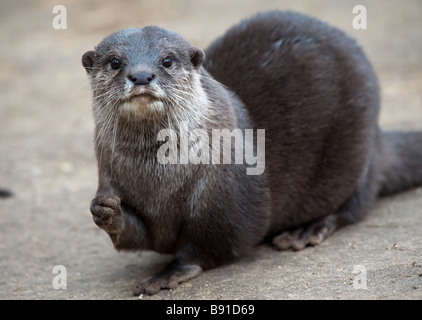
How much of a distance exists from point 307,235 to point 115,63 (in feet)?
4.59

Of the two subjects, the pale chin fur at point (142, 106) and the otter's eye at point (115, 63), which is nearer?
the pale chin fur at point (142, 106)

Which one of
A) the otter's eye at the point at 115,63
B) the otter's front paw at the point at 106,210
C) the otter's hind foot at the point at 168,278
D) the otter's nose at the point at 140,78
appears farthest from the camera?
the otter's hind foot at the point at 168,278

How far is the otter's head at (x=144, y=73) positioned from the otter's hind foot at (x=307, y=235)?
0.99m

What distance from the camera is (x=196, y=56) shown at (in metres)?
3.05

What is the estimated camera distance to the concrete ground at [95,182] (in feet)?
9.62

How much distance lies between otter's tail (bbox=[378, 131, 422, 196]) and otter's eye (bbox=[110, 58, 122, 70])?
1.83 m

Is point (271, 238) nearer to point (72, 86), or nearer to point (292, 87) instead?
point (292, 87)

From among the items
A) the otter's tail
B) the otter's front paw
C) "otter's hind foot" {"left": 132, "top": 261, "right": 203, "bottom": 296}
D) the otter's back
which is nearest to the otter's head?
the otter's front paw

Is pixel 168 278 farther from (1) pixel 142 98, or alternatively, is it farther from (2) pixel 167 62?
(2) pixel 167 62

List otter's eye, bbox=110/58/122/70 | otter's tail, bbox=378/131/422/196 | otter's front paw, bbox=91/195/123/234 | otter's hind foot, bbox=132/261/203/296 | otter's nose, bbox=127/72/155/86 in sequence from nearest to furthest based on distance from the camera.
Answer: otter's nose, bbox=127/72/155/86, otter's front paw, bbox=91/195/123/234, otter's eye, bbox=110/58/122/70, otter's hind foot, bbox=132/261/203/296, otter's tail, bbox=378/131/422/196

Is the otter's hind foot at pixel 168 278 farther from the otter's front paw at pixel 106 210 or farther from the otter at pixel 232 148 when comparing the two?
the otter's front paw at pixel 106 210

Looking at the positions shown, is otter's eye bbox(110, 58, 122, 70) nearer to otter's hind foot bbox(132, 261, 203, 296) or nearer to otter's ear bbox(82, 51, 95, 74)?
otter's ear bbox(82, 51, 95, 74)

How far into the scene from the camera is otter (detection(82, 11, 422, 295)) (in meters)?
2.90

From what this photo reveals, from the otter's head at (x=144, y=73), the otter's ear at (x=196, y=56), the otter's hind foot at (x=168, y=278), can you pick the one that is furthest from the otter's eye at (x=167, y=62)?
the otter's hind foot at (x=168, y=278)
